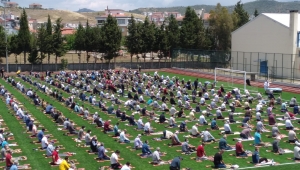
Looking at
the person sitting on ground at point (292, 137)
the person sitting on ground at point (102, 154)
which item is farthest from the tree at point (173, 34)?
the person sitting on ground at point (102, 154)

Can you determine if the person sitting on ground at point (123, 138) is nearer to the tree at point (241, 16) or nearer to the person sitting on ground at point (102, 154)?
the person sitting on ground at point (102, 154)

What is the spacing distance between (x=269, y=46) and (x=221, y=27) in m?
28.0

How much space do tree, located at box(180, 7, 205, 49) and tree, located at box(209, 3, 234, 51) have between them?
644 cm

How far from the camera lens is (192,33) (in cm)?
8188

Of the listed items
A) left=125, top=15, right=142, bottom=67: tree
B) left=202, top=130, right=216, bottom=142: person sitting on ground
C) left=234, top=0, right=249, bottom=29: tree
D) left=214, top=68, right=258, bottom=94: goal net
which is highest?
left=234, top=0, right=249, bottom=29: tree

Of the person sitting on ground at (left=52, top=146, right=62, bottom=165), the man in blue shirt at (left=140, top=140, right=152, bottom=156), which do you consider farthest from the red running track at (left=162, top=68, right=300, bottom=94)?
the person sitting on ground at (left=52, top=146, right=62, bottom=165)

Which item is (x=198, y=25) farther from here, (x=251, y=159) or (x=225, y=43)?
(x=251, y=159)

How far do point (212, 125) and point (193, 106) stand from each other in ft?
31.1

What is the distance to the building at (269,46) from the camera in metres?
57.7

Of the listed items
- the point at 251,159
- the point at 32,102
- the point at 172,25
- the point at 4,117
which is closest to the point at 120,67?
the point at 172,25

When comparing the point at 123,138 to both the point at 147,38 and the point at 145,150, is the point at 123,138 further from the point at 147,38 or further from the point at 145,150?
the point at 147,38

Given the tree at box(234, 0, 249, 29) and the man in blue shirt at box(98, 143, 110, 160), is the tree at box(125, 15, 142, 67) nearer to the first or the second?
the tree at box(234, 0, 249, 29)

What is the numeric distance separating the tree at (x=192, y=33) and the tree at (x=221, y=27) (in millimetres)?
6438

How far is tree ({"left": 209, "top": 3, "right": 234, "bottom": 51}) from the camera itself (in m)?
90.1
